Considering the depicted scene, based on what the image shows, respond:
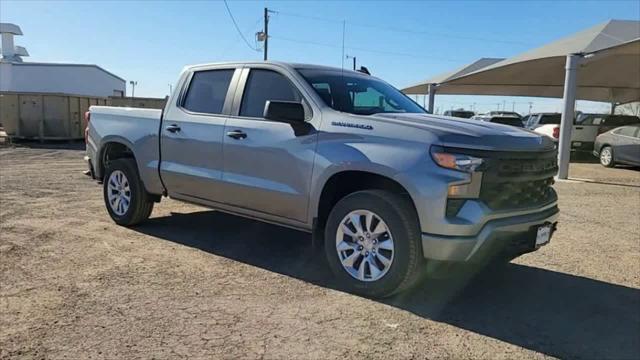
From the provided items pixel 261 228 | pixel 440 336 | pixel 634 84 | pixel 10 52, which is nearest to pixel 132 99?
pixel 261 228

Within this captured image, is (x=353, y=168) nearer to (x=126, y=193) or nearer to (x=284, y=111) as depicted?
(x=284, y=111)

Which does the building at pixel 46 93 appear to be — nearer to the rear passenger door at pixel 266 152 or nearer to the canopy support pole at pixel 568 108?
the canopy support pole at pixel 568 108

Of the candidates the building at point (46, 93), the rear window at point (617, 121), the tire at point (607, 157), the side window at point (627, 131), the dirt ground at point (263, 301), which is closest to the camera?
the dirt ground at point (263, 301)

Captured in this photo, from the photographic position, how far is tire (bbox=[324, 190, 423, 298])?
4238 millimetres

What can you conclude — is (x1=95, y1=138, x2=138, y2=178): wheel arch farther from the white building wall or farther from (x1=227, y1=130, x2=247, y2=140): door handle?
the white building wall

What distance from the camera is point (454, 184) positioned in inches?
158

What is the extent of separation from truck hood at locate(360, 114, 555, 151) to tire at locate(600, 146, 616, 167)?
45.2ft

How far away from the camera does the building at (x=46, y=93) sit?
69.6 feet

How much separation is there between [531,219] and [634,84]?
25931 mm

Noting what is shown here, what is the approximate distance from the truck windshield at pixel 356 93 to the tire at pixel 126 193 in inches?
104

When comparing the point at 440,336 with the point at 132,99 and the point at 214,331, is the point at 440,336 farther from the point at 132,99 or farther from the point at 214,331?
the point at 132,99

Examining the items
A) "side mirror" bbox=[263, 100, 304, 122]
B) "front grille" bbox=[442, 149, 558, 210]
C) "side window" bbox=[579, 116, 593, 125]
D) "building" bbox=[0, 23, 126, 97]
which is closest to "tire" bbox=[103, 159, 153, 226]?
"side mirror" bbox=[263, 100, 304, 122]

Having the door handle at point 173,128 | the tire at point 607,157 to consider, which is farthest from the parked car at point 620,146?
the door handle at point 173,128

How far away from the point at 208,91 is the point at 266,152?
1.32 meters
